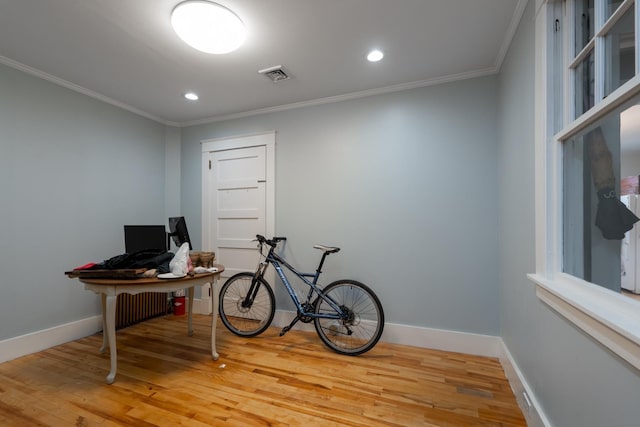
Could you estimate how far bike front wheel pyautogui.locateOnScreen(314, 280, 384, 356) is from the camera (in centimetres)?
249

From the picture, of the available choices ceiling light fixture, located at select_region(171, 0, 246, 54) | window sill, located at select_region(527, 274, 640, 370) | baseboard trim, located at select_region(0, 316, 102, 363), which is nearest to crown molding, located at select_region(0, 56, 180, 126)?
ceiling light fixture, located at select_region(171, 0, 246, 54)

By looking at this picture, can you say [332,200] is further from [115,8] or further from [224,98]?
[115,8]

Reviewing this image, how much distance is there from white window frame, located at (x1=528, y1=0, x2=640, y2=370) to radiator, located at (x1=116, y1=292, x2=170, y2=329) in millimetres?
3641

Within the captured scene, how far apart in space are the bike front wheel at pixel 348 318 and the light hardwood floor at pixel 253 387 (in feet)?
0.52

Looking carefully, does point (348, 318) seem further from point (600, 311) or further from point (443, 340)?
point (600, 311)

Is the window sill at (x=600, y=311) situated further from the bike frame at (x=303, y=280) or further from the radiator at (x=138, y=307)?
the radiator at (x=138, y=307)

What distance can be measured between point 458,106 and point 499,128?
1.31 feet

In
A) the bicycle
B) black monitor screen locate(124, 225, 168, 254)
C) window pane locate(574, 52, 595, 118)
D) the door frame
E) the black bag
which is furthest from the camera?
the door frame

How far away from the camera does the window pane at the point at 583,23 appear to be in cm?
115

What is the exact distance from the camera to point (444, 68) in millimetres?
2330

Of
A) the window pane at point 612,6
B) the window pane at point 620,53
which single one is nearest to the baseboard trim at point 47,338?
the window pane at point 620,53

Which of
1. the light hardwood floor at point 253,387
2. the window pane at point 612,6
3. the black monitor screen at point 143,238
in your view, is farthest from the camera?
the black monitor screen at point 143,238

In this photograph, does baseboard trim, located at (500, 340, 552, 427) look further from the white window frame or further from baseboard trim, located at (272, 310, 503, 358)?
the white window frame

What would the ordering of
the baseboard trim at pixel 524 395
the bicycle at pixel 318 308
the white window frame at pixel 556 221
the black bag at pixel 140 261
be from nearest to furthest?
the white window frame at pixel 556 221 < the baseboard trim at pixel 524 395 < the black bag at pixel 140 261 < the bicycle at pixel 318 308
